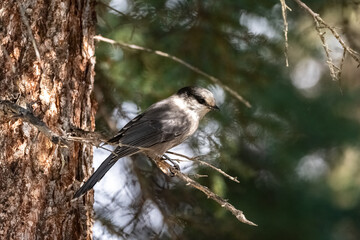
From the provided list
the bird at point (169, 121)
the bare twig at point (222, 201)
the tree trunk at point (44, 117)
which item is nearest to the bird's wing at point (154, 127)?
the bird at point (169, 121)

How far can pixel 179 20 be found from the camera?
15.3 ft

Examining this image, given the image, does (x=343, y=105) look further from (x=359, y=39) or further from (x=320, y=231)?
(x=320, y=231)

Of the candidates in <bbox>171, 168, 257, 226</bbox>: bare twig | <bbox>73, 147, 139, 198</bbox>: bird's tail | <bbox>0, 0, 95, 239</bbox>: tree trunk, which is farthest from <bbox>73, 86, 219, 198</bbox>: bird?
<bbox>171, 168, 257, 226</bbox>: bare twig

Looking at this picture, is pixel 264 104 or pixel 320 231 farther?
pixel 320 231

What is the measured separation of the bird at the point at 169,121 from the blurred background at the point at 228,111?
0.89 feet

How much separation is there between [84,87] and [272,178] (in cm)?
208

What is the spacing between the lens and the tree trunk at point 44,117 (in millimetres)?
3240

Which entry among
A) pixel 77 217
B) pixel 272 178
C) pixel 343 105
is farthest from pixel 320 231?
pixel 77 217

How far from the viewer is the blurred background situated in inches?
182

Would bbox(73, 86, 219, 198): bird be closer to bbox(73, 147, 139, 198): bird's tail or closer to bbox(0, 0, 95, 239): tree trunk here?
bbox(73, 147, 139, 198): bird's tail

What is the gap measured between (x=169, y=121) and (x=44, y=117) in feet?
3.96

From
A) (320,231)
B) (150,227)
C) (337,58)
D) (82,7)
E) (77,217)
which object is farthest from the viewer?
(320,231)

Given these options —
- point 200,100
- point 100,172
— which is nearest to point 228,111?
point 200,100

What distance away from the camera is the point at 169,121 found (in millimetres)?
4430
